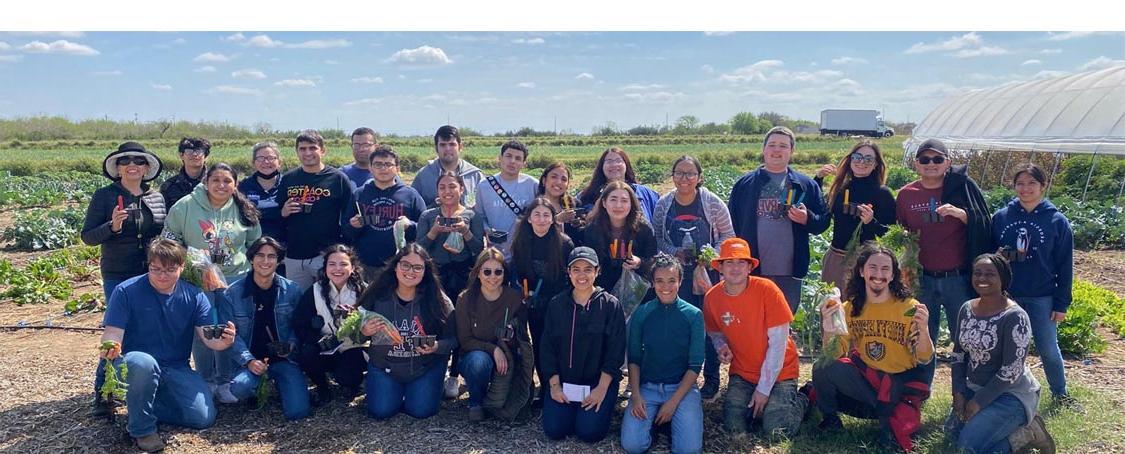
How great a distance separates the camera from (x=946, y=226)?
5.64 meters

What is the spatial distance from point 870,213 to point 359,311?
401 centimetres

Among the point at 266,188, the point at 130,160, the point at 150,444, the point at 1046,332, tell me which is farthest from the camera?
the point at 266,188

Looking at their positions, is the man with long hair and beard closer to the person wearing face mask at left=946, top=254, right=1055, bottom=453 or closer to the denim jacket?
the person wearing face mask at left=946, top=254, right=1055, bottom=453

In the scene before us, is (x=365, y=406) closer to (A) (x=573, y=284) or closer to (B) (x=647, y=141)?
(A) (x=573, y=284)

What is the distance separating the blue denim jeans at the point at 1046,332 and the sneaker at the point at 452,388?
4.46 metres

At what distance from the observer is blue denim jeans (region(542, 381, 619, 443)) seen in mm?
5227

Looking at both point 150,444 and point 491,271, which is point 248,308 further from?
point 491,271

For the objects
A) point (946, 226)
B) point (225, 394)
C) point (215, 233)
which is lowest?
point (225, 394)

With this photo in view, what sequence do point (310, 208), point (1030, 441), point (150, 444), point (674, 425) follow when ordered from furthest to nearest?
point (310, 208), point (674, 425), point (150, 444), point (1030, 441)

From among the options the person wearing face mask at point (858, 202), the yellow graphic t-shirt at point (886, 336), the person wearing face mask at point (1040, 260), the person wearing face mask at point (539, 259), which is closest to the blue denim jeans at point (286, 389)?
the person wearing face mask at point (539, 259)

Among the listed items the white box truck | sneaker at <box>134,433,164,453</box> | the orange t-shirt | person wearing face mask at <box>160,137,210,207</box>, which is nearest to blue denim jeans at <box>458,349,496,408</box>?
the orange t-shirt

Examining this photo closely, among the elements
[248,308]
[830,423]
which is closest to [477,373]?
[248,308]

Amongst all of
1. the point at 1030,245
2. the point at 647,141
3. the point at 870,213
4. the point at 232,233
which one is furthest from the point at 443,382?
the point at 647,141

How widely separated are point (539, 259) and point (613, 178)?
1.07 m
